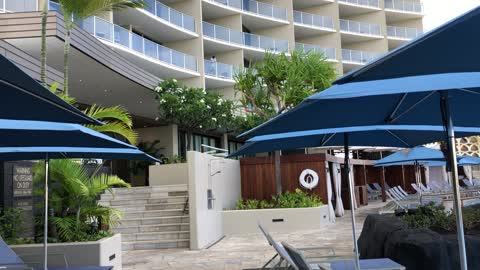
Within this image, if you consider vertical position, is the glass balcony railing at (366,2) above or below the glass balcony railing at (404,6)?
below

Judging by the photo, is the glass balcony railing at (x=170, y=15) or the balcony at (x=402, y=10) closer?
the glass balcony railing at (x=170, y=15)

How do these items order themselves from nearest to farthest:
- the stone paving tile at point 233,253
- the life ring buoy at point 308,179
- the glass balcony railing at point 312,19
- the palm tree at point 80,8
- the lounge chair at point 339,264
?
the lounge chair at point 339,264
the stone paving tile at point 233,253
the palm tree at point 80,8
the life ring buoy at point 308,179
the glass balcony railing at point 312,19

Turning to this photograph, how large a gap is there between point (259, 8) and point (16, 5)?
69.5ft

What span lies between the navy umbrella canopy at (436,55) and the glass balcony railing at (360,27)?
40.4 metres

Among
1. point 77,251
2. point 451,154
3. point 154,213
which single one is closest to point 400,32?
point 154,213

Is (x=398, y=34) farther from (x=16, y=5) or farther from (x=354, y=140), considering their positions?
(x=354, y=140)

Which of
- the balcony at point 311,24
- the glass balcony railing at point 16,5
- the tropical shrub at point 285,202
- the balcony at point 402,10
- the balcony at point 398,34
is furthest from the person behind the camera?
the balcony at point 402,10

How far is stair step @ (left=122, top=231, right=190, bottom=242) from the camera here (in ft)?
41.2

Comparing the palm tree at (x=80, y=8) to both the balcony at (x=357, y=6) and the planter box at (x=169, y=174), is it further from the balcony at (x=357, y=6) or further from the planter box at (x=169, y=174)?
the balcony at (x=357, y=6)

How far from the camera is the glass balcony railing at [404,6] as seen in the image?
44.8 metres

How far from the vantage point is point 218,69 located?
30891 millimetres

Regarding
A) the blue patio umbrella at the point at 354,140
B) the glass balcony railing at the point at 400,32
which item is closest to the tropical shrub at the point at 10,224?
the blue patio umbrella at the point at 354,140

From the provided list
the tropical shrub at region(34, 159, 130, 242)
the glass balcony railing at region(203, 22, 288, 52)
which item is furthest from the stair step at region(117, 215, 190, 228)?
the glass balcony railing at region(203, 22, 288, 52)

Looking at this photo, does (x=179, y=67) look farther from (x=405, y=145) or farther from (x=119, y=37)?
(x=405, y=145)
